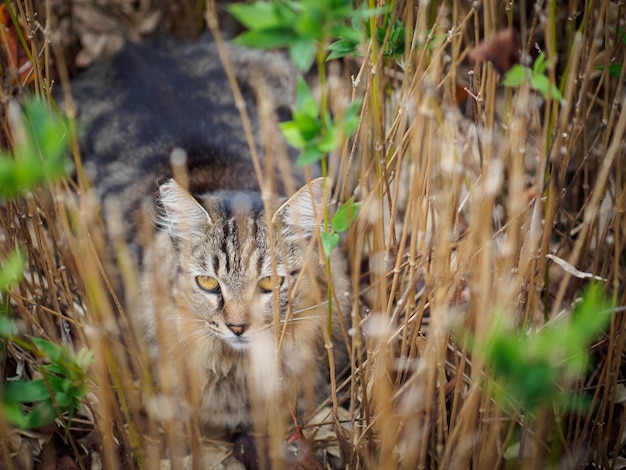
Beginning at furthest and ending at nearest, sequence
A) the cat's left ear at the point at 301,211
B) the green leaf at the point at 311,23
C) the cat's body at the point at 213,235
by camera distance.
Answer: the cat's body at the point at 213,235, the cat's left ear at the point at 301,211, the green leaf at the point at 311,23

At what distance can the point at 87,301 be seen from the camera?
140 cm

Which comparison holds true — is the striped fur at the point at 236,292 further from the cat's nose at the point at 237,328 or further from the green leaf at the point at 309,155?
the green leaf at the point at 309,155

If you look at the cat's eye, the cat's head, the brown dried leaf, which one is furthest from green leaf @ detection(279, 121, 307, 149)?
the cat's eye

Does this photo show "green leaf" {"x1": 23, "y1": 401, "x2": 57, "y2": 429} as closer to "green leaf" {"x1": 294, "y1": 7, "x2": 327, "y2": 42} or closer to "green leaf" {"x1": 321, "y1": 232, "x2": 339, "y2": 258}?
"green leaf" {"x1": 321, "y1": 232, "x2": 339, "y2": 258}

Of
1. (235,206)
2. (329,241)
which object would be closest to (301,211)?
(235,206)

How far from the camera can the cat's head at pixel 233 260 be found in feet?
5.13

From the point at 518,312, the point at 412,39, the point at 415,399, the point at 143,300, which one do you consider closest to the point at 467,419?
the point at 415,399

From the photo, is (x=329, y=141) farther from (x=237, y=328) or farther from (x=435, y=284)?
(x=237, y=328)

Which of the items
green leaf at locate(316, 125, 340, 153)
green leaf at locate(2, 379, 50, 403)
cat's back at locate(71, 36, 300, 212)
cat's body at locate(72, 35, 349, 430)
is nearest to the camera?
green leaf at locate(316, 125, 340, 153)

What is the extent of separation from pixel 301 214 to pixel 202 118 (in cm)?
69

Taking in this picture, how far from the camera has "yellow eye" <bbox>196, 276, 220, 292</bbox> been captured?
1614 mm

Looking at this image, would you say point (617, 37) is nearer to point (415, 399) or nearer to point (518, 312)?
point (518, 312)

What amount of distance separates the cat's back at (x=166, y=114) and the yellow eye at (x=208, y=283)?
364 mm

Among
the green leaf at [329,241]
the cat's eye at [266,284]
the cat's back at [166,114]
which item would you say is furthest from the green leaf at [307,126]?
the cat's back at [166,114]
